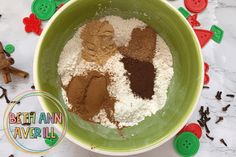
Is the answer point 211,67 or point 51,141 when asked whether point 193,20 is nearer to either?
point 211,67

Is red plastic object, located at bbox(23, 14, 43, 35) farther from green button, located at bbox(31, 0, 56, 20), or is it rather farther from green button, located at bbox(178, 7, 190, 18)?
green button, located at bbox(178, 7, 190, 18)

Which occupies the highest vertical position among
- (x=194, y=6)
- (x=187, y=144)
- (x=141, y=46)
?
(x=194, y=6)

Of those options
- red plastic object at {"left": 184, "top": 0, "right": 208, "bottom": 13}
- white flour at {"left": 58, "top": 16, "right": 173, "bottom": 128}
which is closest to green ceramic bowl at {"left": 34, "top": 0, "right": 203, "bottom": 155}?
white flour at {"left": 58, "top": 16, "right": 173, "bottom": 128}

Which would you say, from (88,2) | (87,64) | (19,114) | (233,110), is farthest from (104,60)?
(233,110)

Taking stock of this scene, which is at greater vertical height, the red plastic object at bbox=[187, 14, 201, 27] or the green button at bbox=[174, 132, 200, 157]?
the red plastic object at bbox=[187, 14, 201, 27]

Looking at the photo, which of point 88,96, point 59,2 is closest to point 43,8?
point 59,2

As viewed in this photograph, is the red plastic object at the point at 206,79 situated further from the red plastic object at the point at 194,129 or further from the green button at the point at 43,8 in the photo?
the green button at the point at 43,8
